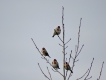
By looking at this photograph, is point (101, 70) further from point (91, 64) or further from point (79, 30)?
point (79, 30)

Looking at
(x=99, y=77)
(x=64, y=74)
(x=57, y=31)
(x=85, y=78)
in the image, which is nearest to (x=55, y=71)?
(x=64, y=74)

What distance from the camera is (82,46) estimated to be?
6.96m

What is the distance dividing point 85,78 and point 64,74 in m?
0.76

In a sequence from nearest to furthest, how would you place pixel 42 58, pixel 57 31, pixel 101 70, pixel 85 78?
pixel 101 70, pixel 85 78, pixel 42 58, pixel 57 31

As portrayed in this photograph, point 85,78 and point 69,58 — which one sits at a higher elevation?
point 69,58

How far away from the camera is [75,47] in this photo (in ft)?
22.1

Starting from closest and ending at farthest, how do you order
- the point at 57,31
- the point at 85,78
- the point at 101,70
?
the point at 101,70, the point at 85,78, the point at 57,31

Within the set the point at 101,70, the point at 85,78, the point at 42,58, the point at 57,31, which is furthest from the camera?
the point at 57,31

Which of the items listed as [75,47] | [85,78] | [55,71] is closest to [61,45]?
[75,47]

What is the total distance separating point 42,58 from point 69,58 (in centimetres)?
108

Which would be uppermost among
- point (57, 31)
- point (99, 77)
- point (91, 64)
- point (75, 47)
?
point (57, 31)

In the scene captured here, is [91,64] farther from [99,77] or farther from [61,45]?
[61,45]

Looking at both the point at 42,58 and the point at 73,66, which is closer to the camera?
the point at 73,66

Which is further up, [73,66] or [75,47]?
[75,47]
